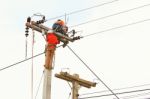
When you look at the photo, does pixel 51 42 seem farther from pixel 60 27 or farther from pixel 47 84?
pixel 47 84

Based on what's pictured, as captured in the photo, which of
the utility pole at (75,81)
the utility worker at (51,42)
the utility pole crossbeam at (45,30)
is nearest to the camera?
the utility worker at (51,42)

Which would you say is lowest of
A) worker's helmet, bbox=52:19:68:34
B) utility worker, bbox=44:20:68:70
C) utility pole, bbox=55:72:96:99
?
utility pole, bbox=55:72:96:99

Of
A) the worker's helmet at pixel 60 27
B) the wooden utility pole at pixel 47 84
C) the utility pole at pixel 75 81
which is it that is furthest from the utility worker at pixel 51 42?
the utility pole at pixel 75 81

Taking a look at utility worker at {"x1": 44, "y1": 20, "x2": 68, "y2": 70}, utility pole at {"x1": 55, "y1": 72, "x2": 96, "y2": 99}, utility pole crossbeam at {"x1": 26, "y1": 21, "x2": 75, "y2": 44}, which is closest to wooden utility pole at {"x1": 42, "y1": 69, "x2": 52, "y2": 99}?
utility worker at {"x1": 44, "y1": 20, "x2": 68, "y2": 70}

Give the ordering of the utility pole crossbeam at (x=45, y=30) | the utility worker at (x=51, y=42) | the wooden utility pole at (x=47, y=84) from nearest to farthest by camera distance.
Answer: the wooden utility pole at (x=47, y=84) < the utility worker at (x=51, y=42) < the utility pole crossbeam at (x=45, y=30)

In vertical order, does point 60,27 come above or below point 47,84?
above

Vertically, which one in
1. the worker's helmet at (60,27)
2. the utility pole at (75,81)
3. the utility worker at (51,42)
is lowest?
the utility pole at (75,81)

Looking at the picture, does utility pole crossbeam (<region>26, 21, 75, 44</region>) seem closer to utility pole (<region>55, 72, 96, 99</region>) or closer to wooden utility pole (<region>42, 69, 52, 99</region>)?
wooden utility pole (<region>42, 69, 52, 99</region>)

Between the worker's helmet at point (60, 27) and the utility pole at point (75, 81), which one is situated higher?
the worker's helmet at point (60, 27)

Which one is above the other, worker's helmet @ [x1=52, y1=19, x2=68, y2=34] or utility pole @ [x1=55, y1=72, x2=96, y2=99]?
worker's helmet @ [x1=52, y1=19, x2=68, y2=34]

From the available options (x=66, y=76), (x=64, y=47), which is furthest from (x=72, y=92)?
(x=64, y=47)

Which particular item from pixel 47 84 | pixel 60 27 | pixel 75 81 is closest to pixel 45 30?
pixel 60 27

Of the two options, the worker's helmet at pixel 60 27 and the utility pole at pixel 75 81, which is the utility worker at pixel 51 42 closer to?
the worker's helmet at pixel 60 27

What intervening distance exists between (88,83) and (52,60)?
4578 mm
